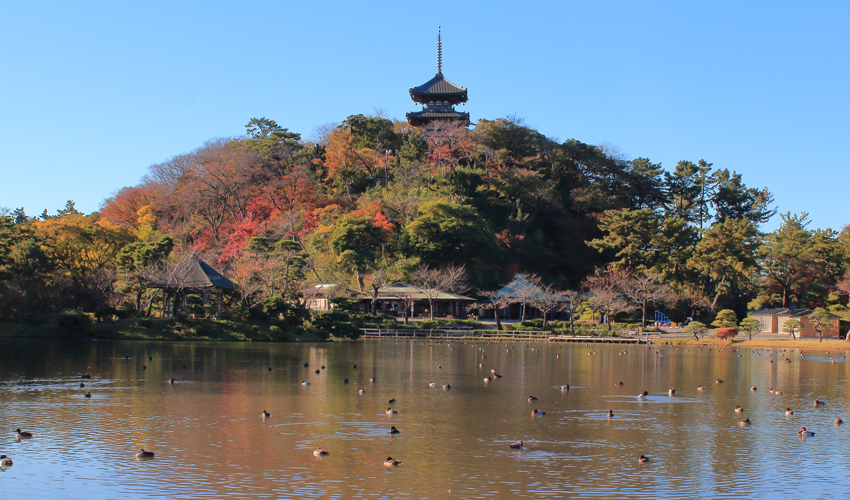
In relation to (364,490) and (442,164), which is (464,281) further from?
(364,490)

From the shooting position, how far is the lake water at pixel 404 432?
11.2m

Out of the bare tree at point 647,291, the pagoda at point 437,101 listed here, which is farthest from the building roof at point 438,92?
the bare tree at point 647,291

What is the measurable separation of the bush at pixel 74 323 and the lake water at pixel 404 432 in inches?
323

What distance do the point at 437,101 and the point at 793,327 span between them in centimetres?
4480

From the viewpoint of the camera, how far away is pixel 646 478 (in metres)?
11.8

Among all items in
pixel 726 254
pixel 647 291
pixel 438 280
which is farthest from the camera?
pixel 438 280

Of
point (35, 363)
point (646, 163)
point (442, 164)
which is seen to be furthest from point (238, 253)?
point (646, 163)

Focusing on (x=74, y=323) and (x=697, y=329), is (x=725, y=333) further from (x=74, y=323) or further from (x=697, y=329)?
(x=74, y=323)

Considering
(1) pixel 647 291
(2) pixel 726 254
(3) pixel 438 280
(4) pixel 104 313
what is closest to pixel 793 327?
(2) pixel 726 254

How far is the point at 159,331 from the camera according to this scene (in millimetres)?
37781

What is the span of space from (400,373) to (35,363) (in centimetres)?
1305

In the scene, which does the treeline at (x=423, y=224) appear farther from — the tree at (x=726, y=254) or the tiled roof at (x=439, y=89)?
the tiled roof at (x=439, y=89)

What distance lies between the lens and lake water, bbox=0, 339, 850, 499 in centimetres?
1119

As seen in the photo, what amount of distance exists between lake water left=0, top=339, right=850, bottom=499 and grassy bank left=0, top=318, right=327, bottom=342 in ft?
28.5
